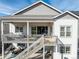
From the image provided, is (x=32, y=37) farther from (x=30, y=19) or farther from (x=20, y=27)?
(x=20, y=27)

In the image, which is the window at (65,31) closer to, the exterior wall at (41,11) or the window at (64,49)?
the window at (64,49)

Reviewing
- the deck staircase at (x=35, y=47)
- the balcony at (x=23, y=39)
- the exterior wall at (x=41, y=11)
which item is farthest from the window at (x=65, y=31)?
the exterior wall at (x=41, y=11)

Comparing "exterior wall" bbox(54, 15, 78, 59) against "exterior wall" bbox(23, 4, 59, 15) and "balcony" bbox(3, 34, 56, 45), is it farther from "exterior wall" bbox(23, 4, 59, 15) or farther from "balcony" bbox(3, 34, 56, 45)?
"exterior wall" bbox(23, 4, 59, 15)

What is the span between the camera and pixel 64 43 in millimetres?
20188

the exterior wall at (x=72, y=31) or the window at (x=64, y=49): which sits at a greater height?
the exterior wall at (x=72, y=31)

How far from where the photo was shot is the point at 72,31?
20.1 m

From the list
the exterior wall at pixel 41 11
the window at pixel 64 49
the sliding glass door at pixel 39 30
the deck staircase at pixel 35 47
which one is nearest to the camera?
the deck staircase at pixel 35 47

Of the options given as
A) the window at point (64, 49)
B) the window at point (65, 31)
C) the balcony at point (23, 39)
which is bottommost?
the window at point (64, 49)

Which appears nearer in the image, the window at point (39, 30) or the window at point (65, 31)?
the window at point (65, 31)

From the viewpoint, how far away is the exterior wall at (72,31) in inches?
789

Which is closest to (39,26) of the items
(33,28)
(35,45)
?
(33,28)

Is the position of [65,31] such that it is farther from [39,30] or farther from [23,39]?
[23,39]

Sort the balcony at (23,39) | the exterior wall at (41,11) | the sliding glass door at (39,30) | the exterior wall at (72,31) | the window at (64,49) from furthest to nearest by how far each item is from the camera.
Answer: the exterior wall at (41,11)
the sliding glass door at (39,30)
the window at (64,49)
the exterior wall at (72,31)
the balcony at (23,39)

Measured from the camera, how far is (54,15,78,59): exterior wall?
20031 millimetres
